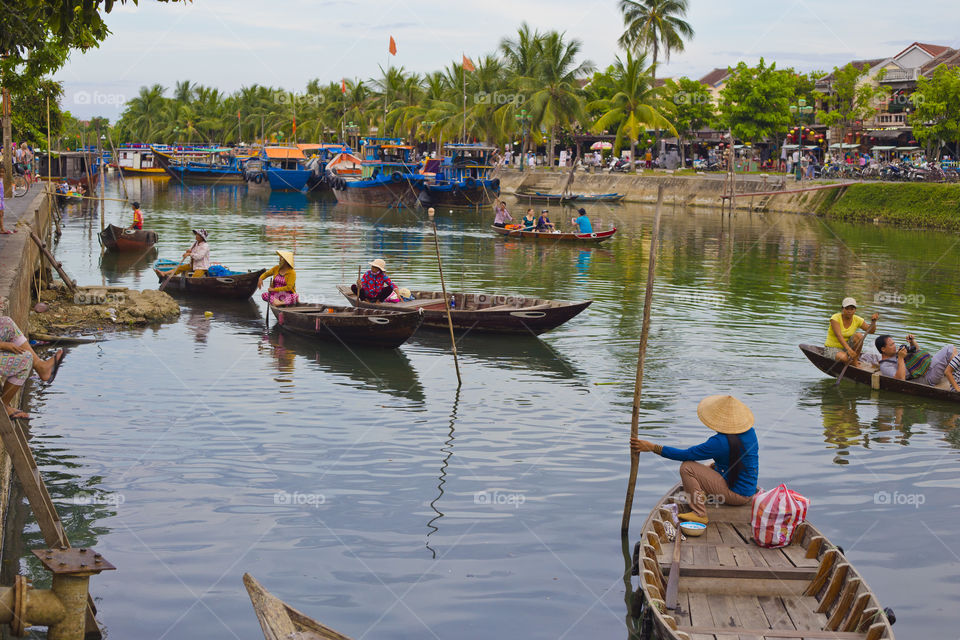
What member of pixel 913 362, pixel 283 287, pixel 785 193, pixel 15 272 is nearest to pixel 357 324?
pixel 283 287

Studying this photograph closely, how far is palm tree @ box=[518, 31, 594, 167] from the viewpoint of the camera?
2073 inches

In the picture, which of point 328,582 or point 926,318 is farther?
point 926,318

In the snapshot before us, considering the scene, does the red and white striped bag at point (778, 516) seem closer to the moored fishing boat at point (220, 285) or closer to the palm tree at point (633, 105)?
the moored fishing boat at point (220, 285)

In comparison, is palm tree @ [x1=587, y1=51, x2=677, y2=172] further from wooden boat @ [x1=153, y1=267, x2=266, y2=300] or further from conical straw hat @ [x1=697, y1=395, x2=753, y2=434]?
conical straw hat @ [x1=697, y1=395, x2=753, y2=434]

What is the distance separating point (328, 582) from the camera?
23.2ft

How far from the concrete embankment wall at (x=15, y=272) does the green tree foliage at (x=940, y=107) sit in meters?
34.6

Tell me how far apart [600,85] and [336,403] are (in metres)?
49.7

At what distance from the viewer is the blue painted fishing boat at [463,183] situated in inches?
1827

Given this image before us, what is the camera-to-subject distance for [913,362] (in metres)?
12.0

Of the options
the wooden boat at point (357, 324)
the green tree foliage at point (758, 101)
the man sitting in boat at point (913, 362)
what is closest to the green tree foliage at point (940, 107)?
the green tree foliage at point (758, 101)

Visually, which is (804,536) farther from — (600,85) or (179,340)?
(600,85)

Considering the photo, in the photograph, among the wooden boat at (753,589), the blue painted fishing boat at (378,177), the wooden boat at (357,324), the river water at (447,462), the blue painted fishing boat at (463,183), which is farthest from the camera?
the blue painted fishing boat at (378,177)

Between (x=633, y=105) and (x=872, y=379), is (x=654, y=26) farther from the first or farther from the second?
(x=872, y=379)

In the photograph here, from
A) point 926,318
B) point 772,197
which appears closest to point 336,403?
point 926,318
